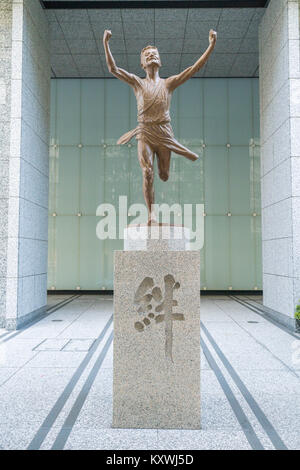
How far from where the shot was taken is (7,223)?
672 centimetres

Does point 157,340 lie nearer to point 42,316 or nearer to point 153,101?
point 153,101

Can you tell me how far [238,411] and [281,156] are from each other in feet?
16.9

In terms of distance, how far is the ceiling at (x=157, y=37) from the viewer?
868 cm

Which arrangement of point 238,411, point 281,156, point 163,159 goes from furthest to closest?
point 281,156 → point 163,159 → point 238,411

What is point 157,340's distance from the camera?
3.11 meters

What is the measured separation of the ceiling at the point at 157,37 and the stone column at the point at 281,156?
3.82 ft

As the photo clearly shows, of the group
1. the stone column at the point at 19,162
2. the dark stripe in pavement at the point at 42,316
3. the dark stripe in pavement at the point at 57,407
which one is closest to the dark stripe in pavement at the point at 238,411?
the dark stripe in pavement at the point at 57,407

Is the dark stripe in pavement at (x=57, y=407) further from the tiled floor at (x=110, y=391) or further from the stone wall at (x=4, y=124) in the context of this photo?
the stone wall at (x=4, y=124)

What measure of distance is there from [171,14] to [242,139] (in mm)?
4732

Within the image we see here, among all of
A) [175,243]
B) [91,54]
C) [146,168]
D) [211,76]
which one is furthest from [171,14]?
[175,243]

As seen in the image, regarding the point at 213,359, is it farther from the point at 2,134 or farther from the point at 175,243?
the point at 2,134

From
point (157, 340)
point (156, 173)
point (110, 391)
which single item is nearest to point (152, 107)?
point (157, 340)

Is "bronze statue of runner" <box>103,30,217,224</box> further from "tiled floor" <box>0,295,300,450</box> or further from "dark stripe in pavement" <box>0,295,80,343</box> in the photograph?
"dark stripe in pavement" <box>0,295,80,343</box>

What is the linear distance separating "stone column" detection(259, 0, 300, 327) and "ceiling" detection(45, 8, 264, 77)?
1.17 m
